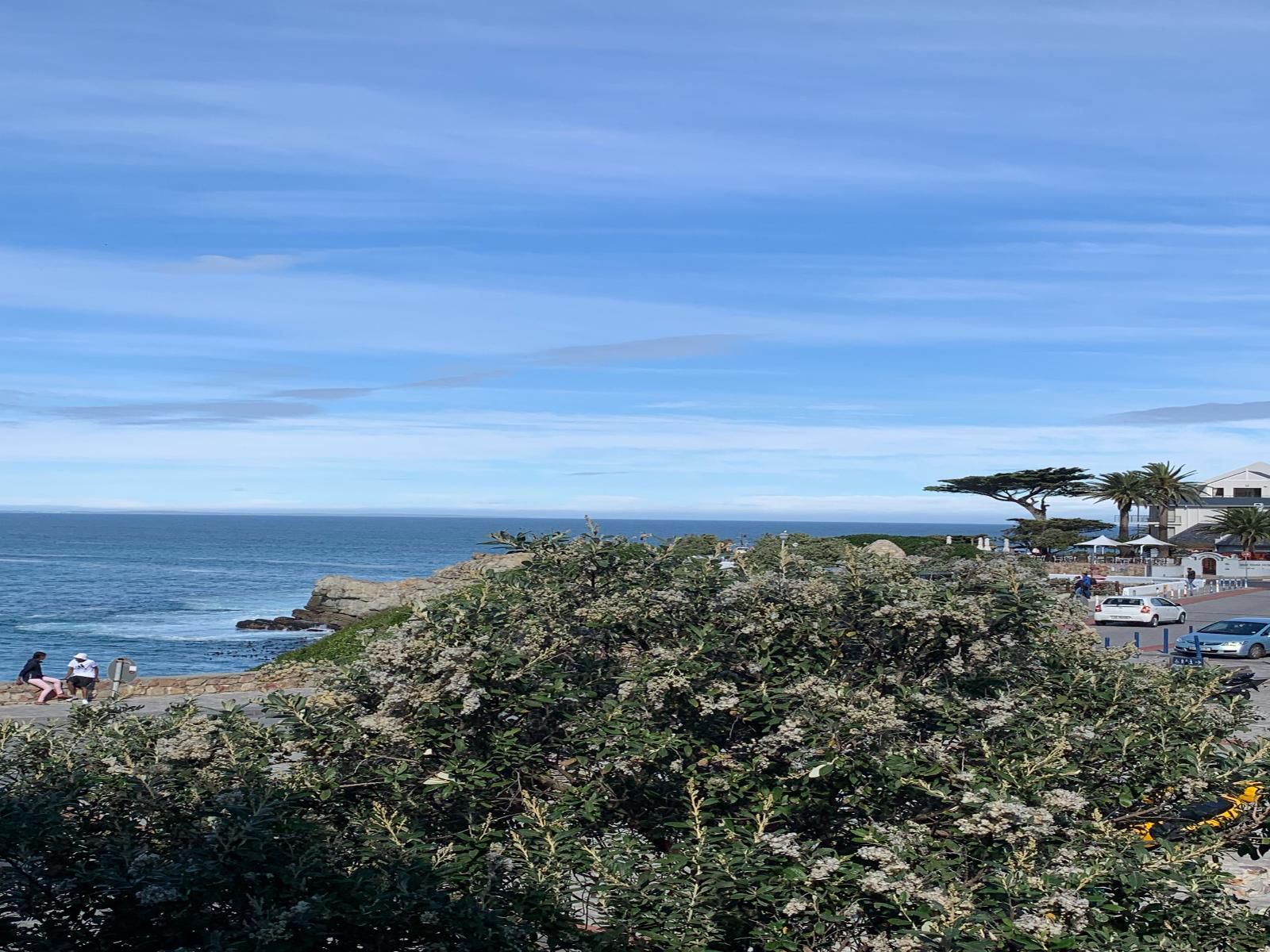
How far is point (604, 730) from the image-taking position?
20.9 ft

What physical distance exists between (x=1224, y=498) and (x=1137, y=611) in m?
72.4

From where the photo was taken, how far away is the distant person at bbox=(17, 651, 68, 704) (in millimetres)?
22606

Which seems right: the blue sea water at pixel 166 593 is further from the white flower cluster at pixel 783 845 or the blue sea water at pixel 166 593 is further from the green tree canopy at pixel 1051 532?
the green tree canopy at pixel 1051 532

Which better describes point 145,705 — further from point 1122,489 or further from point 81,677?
point 1122,489

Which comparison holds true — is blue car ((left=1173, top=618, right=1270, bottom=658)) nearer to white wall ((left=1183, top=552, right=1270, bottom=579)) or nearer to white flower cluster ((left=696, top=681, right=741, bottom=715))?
white flower cluster ((left=696, top=681, right=741, bottom=715))

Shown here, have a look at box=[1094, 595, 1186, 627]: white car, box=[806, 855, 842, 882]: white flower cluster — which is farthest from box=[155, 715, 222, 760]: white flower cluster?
box=[1094, 595, 1186, 627]: white car

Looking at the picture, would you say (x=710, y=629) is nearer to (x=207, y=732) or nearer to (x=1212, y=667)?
(x=207, y=732)

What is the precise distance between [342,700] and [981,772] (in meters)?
3.74

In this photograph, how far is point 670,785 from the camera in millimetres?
6641

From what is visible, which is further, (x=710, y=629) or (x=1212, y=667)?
(x=1212, y=667)

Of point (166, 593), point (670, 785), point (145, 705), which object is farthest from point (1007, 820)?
point (166, 593)

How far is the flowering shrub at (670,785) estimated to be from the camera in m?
5.43

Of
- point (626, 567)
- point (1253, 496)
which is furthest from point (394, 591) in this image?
point (1253, 496)

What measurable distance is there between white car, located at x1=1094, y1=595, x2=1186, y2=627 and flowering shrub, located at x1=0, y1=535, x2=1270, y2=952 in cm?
3467
